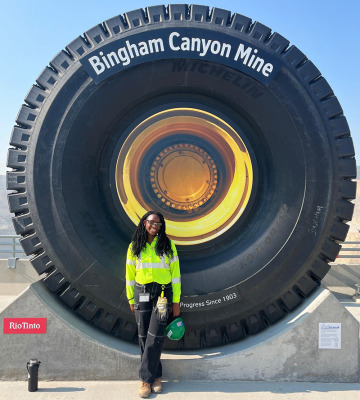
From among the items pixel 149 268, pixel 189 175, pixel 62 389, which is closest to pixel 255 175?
pixel 189 175

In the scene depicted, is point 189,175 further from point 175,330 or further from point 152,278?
point 175,330

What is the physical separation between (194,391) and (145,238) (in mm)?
1032

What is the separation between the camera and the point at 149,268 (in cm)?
306

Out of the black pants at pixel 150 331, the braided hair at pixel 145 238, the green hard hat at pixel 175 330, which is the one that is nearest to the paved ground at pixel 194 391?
the black pants at pixel 150 331

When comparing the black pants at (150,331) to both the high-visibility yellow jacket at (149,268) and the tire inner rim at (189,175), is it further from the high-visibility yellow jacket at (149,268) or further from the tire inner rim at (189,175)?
the tire inner rim at (189,175)

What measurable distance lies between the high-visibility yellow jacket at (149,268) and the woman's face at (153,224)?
132mm

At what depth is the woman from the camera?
9.75ft

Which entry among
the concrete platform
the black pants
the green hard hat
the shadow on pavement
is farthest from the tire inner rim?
the shadow on pavement

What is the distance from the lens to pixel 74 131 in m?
3.04

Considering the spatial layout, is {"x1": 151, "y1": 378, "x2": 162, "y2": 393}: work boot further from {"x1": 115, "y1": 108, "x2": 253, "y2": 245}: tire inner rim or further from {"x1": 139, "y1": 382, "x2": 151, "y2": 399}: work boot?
{"x1": 115, "y1": 108, "x2": 253, "y2": 245}: tire inner rim

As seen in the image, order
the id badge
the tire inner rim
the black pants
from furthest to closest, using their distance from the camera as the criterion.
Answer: the tire inner rim, the id badge, the black pants

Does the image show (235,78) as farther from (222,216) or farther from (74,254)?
(74,254)

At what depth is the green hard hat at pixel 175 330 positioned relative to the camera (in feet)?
9.75

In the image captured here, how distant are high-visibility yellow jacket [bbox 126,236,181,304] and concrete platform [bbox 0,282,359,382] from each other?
45cm
